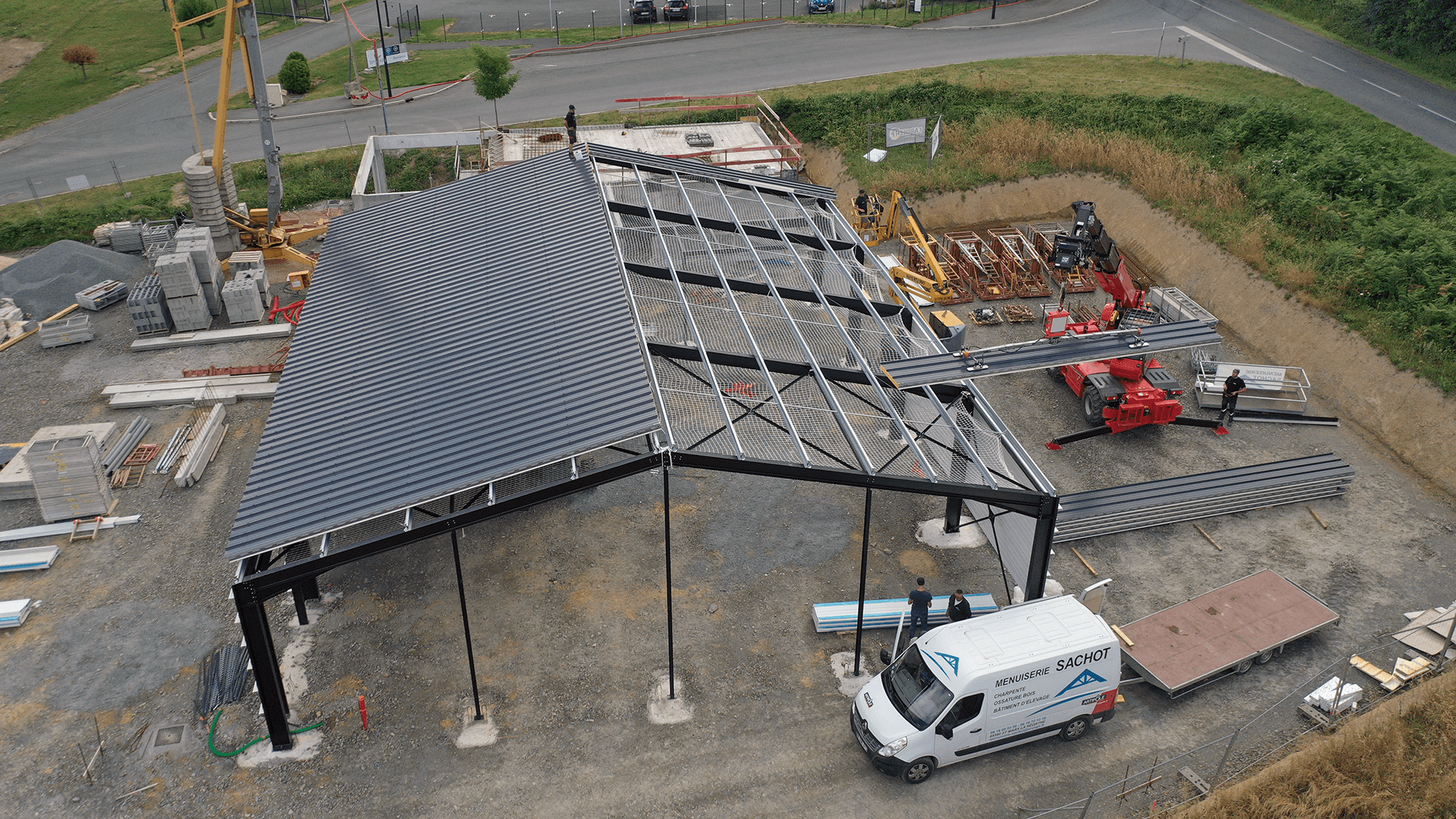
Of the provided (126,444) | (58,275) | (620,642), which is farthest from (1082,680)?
(58,275)

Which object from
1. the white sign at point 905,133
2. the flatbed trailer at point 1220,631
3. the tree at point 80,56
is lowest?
the flatbed trailer at point 1220,631

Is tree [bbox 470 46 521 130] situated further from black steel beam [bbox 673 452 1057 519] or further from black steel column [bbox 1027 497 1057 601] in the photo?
black steel column [bbox 1027 497 1057 601]

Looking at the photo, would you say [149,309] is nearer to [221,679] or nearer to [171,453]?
[171,453]

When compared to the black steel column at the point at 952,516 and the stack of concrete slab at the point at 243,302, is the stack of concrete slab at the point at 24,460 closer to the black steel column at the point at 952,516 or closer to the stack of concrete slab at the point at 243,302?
the stack of concrete slab at the point at 243,302

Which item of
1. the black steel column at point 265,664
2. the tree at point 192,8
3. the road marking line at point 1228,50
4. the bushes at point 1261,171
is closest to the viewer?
the black steel column at point 265,664

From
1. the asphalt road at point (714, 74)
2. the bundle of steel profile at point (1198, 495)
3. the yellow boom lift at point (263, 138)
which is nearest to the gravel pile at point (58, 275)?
the yellow boom lift at point (263, 138)

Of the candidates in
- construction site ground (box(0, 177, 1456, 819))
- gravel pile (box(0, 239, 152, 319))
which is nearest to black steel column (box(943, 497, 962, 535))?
construction site ground (box(0, 177, 1456, 819))

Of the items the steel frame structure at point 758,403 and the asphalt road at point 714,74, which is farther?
the asphalt road at point 714,74
